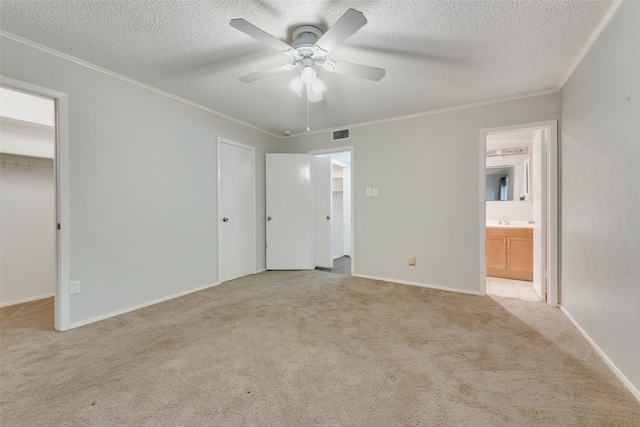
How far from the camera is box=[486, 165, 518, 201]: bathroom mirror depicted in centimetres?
457

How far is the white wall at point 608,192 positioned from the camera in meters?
1.55

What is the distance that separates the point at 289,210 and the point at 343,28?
10.7ft

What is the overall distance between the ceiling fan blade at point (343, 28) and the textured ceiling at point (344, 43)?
0.73ft

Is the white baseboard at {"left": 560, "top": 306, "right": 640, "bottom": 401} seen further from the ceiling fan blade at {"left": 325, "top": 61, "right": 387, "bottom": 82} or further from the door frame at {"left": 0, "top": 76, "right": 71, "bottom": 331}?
the door frame at {"left": 0, "top": 76, "right": 71, "bottom": 331}

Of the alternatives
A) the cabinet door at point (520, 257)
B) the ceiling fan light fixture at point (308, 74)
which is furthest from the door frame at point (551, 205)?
the ceiling fan light fixture at point (308, 74)

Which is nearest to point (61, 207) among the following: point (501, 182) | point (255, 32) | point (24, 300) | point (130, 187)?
point (130, 187)

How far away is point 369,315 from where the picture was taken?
8.71 ft

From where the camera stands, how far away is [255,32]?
163 cm

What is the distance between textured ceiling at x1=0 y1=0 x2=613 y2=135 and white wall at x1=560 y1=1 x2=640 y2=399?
10.9 inches

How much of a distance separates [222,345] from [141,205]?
1.77 metres

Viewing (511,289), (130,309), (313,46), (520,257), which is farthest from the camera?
(520,257)

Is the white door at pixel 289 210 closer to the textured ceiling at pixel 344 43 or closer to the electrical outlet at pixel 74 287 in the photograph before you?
the textured ceiling at pixel 344 43

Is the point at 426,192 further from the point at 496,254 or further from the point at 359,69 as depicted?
the point at 359,69

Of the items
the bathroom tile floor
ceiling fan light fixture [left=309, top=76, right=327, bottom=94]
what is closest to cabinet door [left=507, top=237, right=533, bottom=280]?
the bathroom tile floor
